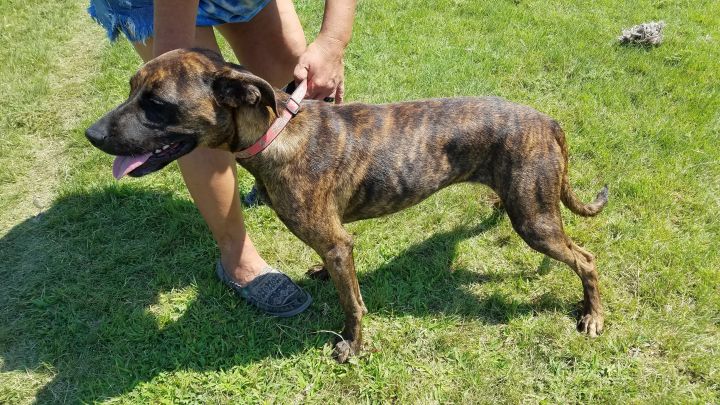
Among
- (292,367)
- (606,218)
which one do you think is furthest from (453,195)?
(292,367)

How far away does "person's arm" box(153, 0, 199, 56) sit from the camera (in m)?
2.51

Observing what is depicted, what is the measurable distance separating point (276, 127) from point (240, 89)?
12.1 inches

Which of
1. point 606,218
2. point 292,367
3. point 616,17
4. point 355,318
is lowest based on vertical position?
point 292,367

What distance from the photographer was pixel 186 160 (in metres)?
3.22

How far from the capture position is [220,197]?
11.2ft

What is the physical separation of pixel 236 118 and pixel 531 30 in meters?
4.94

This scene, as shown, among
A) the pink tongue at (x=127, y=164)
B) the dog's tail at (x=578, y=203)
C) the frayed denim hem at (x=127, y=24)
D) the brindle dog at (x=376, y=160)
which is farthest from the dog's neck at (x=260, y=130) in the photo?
the dog's tail at (x=578, y=203)

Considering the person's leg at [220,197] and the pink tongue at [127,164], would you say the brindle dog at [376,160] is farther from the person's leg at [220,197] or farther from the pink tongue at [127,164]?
the person's leg at [220,197]

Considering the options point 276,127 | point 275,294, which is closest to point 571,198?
point 276,127

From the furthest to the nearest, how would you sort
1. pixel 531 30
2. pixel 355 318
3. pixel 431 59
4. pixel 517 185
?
pixel 531 30, pixel 431 59, pixel 355 318, pixel 517 185

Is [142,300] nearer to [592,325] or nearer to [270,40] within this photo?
[270,40]

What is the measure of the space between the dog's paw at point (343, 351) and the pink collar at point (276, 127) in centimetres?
143

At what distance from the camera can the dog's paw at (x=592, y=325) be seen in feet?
11.1

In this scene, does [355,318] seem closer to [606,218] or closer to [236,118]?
[236,118]
